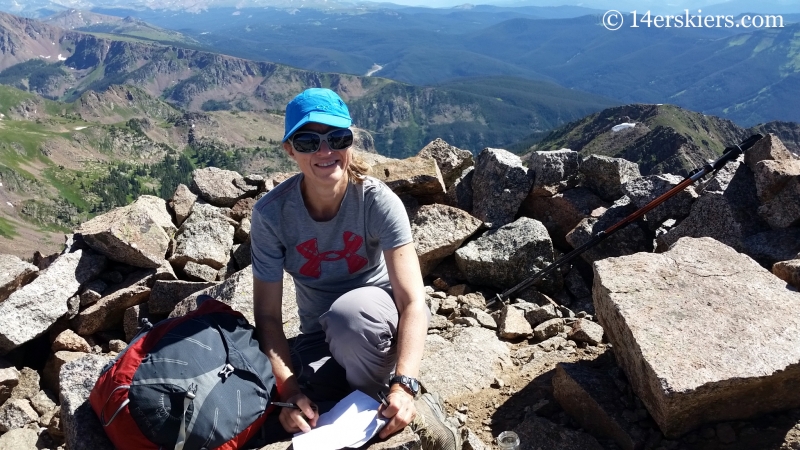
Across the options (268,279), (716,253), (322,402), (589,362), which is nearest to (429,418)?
(322,402)

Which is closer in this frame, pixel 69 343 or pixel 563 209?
pixel 69 343

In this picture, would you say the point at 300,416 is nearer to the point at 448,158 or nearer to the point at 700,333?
the point at 700,333

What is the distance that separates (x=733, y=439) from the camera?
521cm

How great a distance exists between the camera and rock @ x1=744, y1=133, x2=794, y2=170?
8883 millimetres

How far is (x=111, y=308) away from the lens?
949 centimetres

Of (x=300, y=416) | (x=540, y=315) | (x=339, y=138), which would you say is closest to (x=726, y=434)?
(x=540, y=315)

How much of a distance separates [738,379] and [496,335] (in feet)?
12.1

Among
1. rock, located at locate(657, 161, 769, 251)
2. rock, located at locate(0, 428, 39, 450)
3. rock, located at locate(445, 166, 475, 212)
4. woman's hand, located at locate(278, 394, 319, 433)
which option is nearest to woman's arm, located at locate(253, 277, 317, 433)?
woman's hand, located at locate(278, 394, 319, 433)

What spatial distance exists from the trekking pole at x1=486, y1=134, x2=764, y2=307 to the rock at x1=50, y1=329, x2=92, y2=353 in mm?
6734

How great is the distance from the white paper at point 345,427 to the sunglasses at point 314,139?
7.38ft

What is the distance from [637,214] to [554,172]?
2.51 meters

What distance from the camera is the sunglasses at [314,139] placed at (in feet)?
16.3

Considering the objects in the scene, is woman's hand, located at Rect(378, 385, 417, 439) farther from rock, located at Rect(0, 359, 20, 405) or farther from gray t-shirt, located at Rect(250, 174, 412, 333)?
rock, located at Rect(0, 359, 20, 405)

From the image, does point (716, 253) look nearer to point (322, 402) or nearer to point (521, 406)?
point (521, 406)
